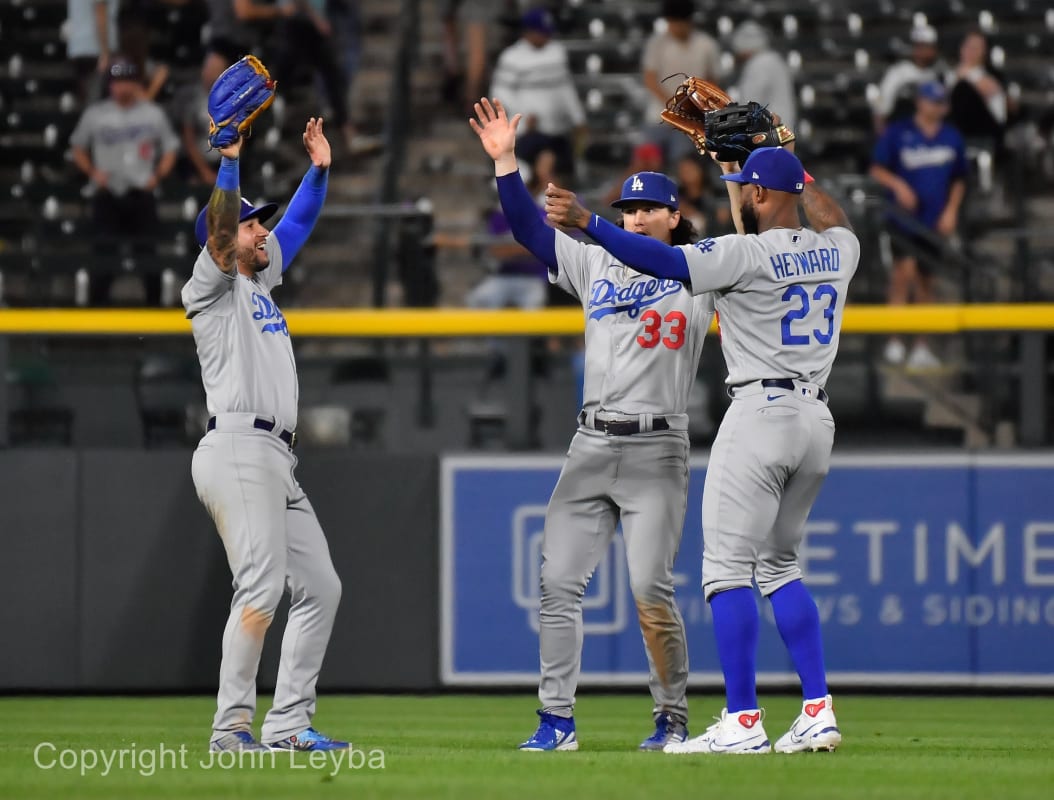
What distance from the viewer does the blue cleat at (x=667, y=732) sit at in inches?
243

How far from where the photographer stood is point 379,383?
9.15 m

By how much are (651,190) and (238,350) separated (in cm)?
152

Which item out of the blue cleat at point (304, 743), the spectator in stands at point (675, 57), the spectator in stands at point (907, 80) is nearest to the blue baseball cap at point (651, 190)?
the blue cleat at point (304, 743)

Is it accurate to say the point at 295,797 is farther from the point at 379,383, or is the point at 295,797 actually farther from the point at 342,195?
the point at 342,195

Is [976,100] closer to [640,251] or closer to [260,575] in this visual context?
[640,251]

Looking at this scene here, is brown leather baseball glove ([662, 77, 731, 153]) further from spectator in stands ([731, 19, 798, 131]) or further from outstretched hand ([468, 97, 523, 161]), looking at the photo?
spectator in stands ([731, 19, 798, 131])

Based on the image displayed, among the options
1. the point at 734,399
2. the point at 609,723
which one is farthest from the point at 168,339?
the point at 734,399

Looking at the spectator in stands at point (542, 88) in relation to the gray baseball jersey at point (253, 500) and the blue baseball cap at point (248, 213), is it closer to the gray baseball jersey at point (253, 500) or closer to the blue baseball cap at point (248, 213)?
the blue baseball cap at point (248, 213)

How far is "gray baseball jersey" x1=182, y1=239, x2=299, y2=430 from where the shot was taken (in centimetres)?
602

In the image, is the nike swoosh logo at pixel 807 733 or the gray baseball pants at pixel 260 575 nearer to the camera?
the nike swoosh logo at pixel 807 733

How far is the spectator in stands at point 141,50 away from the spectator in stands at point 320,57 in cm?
89

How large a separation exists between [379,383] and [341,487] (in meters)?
0.59

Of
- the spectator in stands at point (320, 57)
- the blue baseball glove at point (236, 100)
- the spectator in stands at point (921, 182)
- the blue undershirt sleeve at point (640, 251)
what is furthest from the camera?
the spectator in stands at point (320, 57)

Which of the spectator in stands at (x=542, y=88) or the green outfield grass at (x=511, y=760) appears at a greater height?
the spectator in stands at (x=542, y=88)
